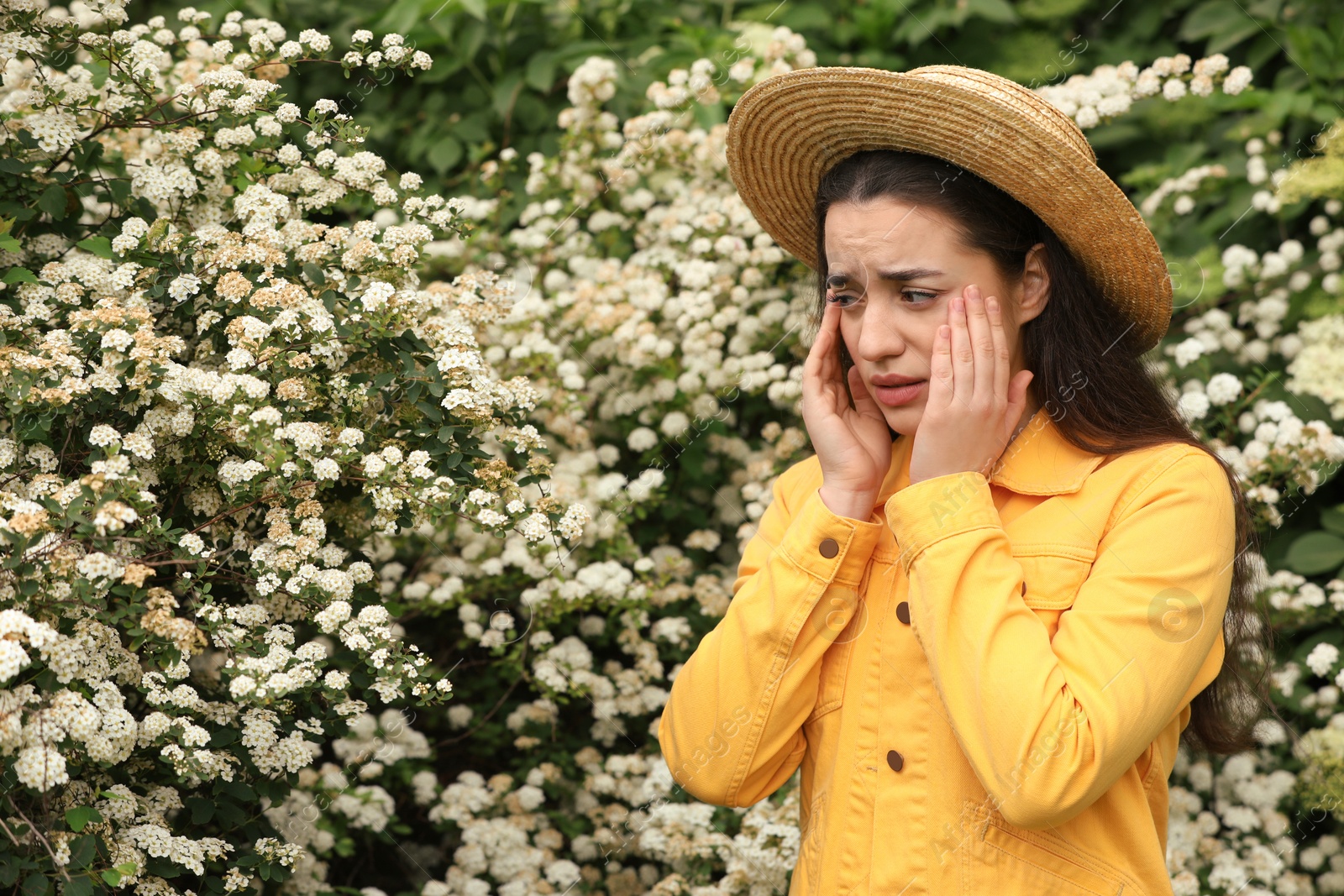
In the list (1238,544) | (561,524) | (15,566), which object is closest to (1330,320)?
(1238,544)

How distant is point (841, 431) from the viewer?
1.88 m

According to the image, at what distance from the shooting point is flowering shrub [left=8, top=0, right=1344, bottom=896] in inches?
72.5

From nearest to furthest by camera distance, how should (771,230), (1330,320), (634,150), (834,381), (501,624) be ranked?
(834,381) < (771,230) < (501,624) < (1330,320) < (634,150)

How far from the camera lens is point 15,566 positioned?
62.5 inches

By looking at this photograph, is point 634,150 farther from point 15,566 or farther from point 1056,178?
point 15,566

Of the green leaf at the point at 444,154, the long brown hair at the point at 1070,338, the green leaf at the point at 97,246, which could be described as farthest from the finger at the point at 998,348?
the green leaf at the point at 444,154

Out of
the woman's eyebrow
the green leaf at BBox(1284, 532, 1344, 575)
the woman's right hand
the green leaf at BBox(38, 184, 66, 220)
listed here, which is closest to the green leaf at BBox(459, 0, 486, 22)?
the green leaf at BBox(38, 184, 66, 220)

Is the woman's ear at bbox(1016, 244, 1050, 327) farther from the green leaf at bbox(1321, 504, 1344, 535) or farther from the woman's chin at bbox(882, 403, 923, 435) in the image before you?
the green leaf at bbox(1321, 504, 1344, 535)

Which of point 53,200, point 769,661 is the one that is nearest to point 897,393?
point 769,661

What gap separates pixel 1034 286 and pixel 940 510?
0.51 meters

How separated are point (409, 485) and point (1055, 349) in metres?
1.17

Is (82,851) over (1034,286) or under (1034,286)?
under

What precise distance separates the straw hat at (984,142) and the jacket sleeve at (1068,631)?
0.42 metres

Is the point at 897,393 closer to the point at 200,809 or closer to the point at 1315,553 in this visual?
the point at 200,809
